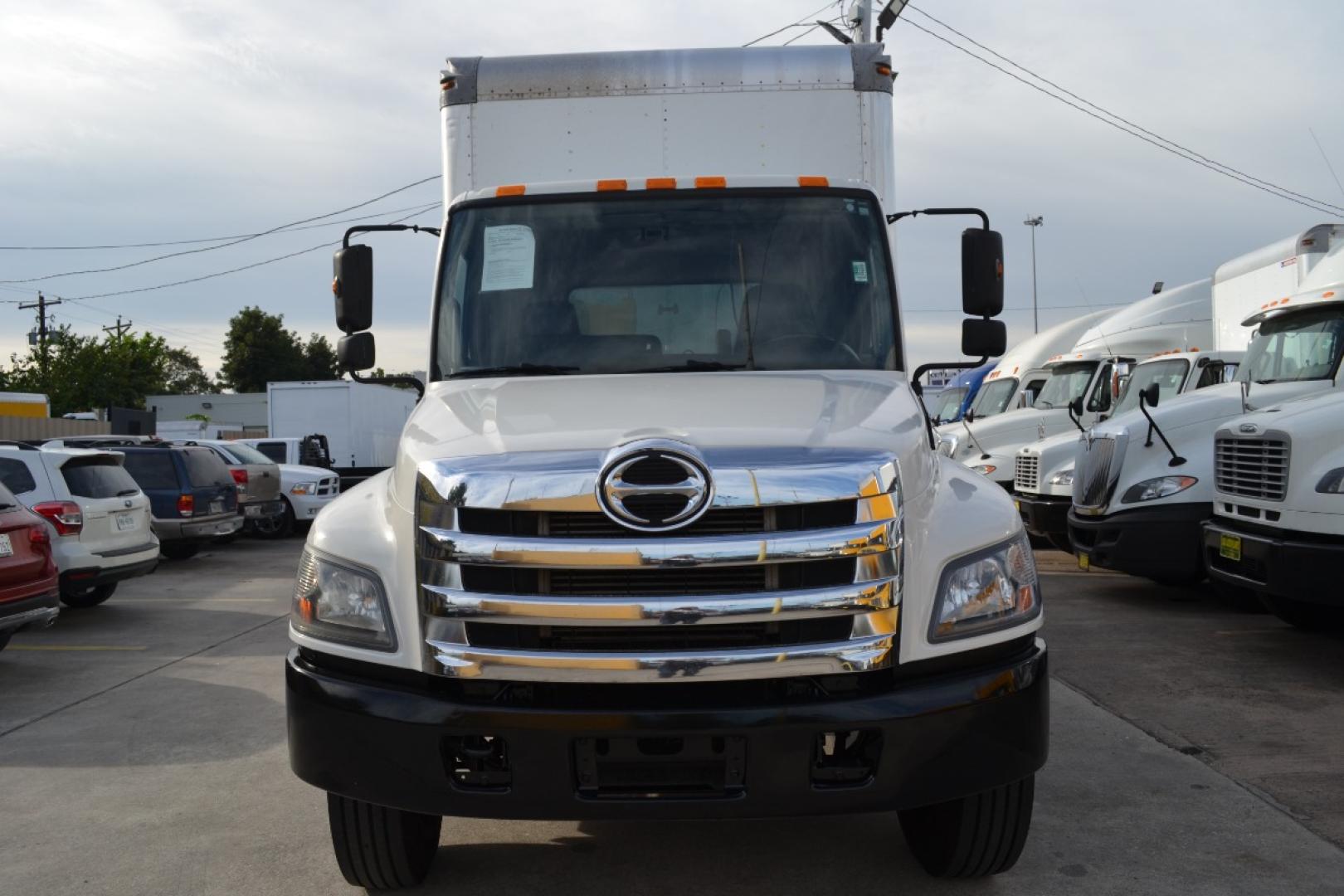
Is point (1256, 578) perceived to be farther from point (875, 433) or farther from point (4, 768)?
point (4, 768)

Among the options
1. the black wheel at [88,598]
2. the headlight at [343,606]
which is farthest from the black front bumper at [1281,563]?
the black wheel at [88,598]

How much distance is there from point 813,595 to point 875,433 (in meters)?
0.62

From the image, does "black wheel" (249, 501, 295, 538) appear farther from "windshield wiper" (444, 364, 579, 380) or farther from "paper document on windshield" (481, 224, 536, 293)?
"windshield wiper" (444, 364, 579, 380)

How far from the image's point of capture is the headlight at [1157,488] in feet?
31.7

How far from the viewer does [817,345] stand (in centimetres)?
477

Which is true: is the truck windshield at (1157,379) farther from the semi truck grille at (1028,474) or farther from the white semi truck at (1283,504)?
the white semi truck at (1283,504)

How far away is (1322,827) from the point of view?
15.3ft

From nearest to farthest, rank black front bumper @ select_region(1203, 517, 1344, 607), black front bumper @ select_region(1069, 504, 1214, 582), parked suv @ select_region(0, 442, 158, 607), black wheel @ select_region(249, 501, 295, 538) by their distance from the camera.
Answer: black front bumper @ select_region(1203, 517, 1344, 607) → black front bumper @ select_region(1069, 504, 1214, 582) → parked suv @ select_region(0, 442, 158, 607) → black wheel @ select_region(249, 501, 295, 538)

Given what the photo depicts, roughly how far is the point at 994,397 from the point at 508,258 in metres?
14.2

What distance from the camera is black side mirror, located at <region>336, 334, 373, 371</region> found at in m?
5.41

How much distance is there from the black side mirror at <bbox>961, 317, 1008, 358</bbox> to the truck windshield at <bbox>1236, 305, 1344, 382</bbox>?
458 cm

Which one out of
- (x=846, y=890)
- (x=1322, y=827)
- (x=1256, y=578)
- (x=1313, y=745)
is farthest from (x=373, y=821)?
(x=1256, y=578)

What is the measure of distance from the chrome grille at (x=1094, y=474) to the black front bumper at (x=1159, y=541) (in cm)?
37

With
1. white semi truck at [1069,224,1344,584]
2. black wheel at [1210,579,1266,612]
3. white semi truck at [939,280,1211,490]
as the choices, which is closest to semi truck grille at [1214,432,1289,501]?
black wheel at [1210,579,1266,612]
